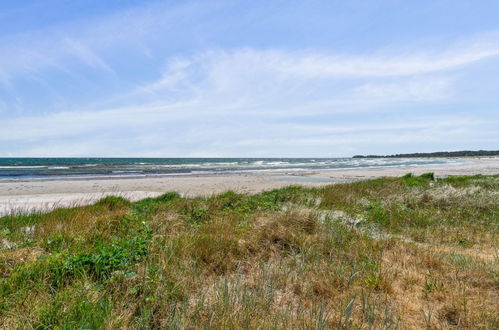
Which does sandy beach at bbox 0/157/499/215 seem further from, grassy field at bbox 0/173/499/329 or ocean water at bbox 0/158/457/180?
ocean water at bbox 0/158/457/180

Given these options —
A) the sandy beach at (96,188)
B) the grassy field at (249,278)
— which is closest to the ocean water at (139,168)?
the sandy beach at (96,188)

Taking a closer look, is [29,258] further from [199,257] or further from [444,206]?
[444,206]

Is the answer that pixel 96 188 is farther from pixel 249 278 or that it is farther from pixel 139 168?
pixel 139 168

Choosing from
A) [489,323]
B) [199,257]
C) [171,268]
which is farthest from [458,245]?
[171,268]

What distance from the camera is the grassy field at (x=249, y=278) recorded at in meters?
3.17

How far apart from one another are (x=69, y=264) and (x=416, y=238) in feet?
22.7

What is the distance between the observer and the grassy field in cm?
317

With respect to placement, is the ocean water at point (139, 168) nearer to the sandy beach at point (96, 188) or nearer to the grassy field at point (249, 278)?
the sandy beach at point (96, 188)

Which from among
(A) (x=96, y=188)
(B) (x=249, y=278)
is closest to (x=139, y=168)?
(A) (x=96, y=188)

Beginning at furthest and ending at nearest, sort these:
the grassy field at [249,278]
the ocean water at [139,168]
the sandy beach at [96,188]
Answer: the ocean water at [139,168]
the sandy beach at [96,188]
the grassy field at [249,278]

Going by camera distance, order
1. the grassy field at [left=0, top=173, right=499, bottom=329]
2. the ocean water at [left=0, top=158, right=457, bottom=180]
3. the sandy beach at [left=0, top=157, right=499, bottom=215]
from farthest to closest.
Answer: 1. the ocean water at [left=0, top=158, right=457, bottom=180]
2. the sandy beach at [left=0, top=157, right=499, bottom=215]
3. the grassy field at [left=0, top=173, right=499, bottom=329]

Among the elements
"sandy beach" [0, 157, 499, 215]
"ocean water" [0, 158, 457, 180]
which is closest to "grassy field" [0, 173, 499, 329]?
"sandy beach" [0, 157, 499, 215]

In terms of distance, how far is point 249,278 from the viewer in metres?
4.51

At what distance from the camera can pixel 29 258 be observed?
14.5ft
